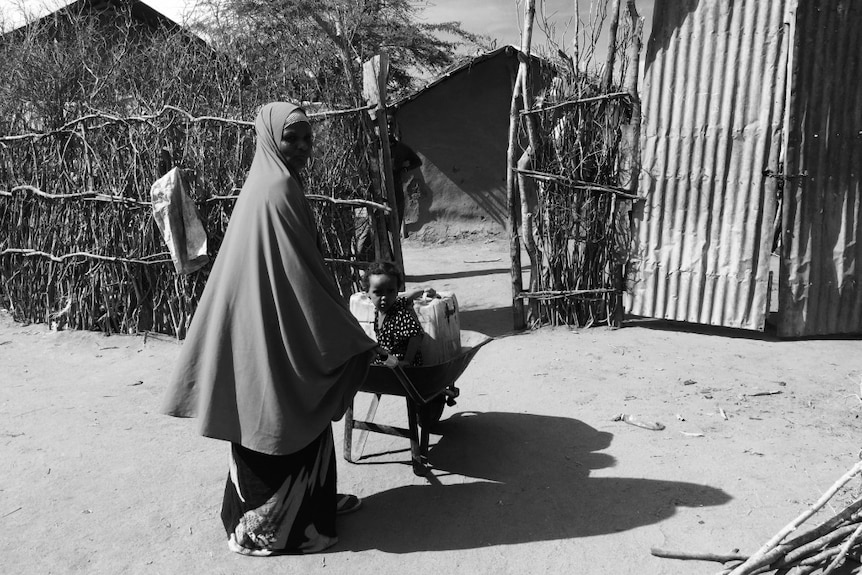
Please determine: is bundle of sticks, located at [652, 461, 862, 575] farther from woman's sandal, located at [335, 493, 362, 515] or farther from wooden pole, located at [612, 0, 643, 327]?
wooden pole, located at [612, 0, 643, 327]

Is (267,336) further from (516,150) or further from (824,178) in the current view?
(824,178)

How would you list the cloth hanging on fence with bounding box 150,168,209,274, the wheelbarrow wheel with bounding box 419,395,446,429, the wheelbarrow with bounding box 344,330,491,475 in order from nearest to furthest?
1. the wheelbarrow with bounding box 344,330,491,475
2. the wheelbarrow wheel with bounding box 419,395,446,429
3. the cloth hanging on fence with bounding box 150,168,209,274

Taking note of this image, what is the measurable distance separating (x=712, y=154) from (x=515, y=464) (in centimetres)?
318

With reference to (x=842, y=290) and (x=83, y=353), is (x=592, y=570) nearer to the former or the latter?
(x=842, y=290)

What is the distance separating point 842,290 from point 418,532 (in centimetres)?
427

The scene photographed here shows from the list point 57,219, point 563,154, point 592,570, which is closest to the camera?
point 592,570

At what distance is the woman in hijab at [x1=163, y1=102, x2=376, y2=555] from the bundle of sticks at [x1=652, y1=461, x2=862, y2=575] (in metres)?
1.64

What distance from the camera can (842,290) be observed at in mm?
5805

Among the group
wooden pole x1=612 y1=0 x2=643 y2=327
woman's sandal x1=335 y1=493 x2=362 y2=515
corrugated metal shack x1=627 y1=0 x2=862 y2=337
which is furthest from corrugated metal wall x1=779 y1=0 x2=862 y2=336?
woman's sandal x1=335 y1=493 x2=362 y2=515

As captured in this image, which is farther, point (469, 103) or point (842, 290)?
point (469, 103)

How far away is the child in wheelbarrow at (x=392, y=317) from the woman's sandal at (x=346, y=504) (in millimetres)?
699

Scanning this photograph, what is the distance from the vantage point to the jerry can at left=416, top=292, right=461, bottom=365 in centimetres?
398

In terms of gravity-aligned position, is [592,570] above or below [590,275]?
below

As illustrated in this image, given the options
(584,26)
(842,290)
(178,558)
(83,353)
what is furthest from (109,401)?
(842,290)
